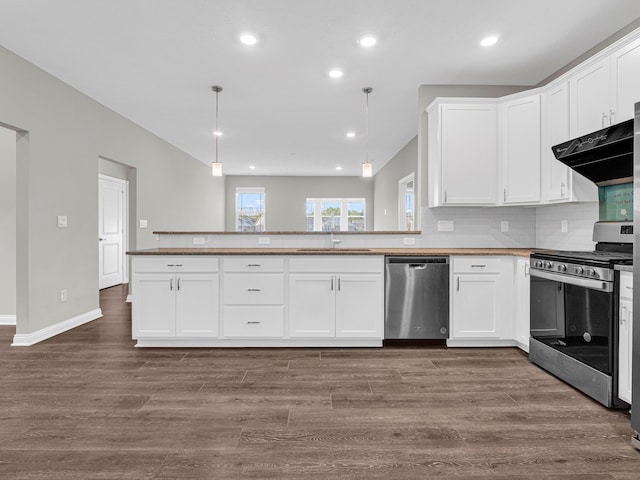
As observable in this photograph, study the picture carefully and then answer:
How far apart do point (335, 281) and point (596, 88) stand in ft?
8.09

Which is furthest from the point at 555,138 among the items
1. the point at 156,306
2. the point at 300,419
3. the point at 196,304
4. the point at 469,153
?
the point at 156,306

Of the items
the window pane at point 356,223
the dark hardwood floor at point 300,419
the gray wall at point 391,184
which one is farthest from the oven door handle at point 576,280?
the window pane at point 356,223

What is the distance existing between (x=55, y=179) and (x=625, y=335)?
15.7 feet

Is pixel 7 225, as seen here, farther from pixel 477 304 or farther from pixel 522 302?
pixel 522 302

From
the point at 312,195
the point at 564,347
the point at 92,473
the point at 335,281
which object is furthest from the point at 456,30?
the point at 312,195

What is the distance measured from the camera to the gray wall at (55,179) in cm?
332

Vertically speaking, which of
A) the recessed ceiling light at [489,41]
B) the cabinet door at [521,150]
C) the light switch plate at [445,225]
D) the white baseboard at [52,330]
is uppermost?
the recessed ceiling light at [489,41]

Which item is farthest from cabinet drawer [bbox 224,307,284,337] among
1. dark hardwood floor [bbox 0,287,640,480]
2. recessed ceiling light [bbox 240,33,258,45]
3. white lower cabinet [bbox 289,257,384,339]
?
recessed ceiling light [bbox 240,33,258,45]

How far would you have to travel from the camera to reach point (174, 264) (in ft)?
10.4

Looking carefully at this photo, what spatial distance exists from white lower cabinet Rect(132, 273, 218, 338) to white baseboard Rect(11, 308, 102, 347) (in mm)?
1049

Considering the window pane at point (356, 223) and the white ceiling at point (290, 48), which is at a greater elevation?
the white ceiling at point (290, 48)

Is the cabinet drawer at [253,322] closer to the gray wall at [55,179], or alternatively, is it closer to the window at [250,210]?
the gray wall at [55,179]

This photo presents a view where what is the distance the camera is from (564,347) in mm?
2471

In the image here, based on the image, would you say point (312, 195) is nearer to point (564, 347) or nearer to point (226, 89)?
point (226, 89)
